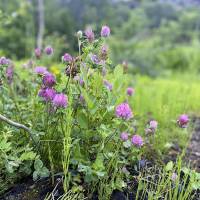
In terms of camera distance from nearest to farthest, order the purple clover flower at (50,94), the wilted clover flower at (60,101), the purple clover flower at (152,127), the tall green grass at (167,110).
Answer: the wilted clover flower at (60,101), the purple clover flower at (50,94), the purple clover flower at (152,127), the tall green grass at (167,110)

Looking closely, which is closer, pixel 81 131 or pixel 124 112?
pixel 124 112

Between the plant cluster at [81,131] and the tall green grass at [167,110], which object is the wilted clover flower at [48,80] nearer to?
the plant cluster at [81,131]

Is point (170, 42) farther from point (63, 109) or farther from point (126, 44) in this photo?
point (63, 109)

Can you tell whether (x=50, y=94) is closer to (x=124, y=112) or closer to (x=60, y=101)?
(x=60, y=101)

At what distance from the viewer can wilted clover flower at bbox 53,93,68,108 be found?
172cm

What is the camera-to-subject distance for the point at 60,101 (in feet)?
5.64

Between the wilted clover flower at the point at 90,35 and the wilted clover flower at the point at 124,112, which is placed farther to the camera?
the wilted clover flower at the point at 90,35

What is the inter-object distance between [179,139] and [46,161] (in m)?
1.29

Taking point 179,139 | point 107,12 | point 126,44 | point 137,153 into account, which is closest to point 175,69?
point 126,44

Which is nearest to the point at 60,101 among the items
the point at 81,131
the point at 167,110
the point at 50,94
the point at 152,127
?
the point at 50,94

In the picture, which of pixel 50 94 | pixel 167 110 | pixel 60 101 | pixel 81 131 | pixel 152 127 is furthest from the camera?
pixel 167 110

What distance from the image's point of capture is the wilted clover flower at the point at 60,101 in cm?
172

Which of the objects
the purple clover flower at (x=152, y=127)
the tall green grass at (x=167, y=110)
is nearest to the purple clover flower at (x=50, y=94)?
the purple clover flower at (x=152, y=127)

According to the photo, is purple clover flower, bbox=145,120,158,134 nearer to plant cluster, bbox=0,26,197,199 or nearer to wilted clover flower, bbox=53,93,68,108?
plant cluster, bbox=0,26,197,199
